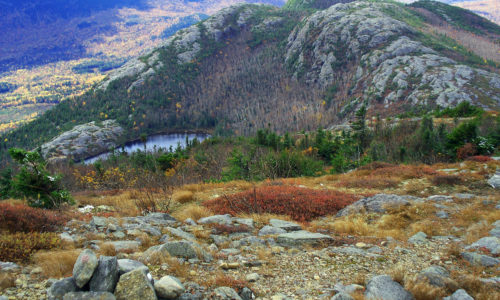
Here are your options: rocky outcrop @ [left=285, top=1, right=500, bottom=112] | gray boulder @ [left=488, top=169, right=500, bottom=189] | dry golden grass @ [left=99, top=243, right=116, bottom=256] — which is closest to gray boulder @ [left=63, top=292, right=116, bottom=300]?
dry golden grass @ [left=99, top=243, right=116, bottom=256]

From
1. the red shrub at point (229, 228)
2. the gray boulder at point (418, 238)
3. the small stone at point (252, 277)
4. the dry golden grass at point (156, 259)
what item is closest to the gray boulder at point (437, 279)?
the gray boulder at point (418, 238)

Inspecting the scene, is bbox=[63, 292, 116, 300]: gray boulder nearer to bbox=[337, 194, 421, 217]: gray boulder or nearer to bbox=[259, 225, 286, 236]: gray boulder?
bbox=[259, 225, 286, 236]: gray boulder

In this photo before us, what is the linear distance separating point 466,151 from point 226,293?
1104 inches

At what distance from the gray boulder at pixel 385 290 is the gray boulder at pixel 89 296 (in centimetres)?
437

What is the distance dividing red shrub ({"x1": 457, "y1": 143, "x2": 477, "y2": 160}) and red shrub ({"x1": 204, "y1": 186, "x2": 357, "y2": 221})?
17819 millimetres

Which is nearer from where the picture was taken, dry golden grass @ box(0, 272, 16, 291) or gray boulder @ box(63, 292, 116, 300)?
gray boulder @ box(63, 292, 116, 300)

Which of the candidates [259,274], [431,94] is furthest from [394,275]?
[431,94]

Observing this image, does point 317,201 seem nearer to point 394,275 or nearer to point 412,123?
point 394,275

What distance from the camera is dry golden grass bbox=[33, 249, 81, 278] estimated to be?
520cm

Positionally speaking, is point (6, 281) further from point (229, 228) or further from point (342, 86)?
point (342, 86)

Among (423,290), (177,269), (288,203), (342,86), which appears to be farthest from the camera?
(342,86)

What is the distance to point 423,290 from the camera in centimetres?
496

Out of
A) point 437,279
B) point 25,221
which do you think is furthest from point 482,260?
point 25,221

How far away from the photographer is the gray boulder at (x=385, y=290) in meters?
4.96
